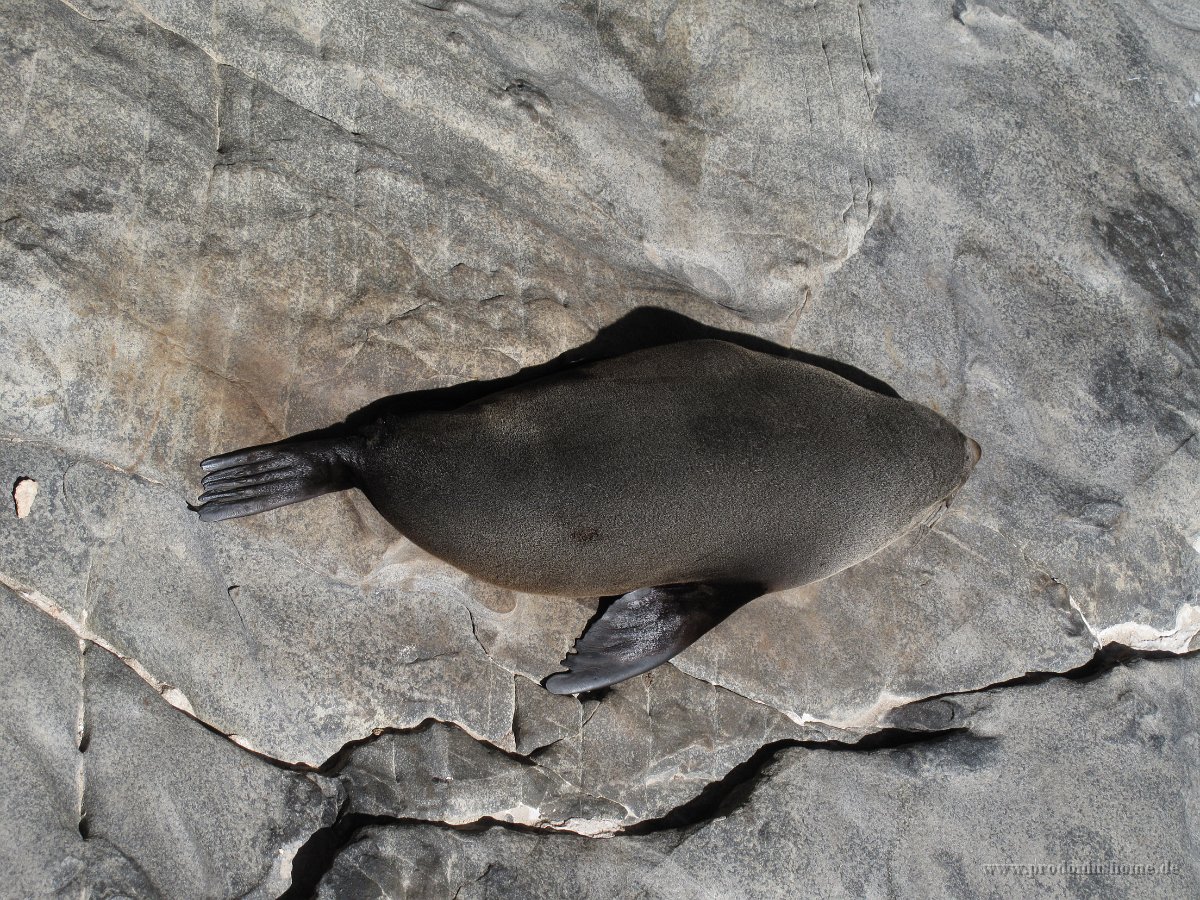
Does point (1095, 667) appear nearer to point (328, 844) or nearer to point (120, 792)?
point (328, 844)

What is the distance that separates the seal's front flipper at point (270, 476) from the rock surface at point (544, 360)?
0.12 meters

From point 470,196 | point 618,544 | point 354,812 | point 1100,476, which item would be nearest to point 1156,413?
point 1100,476

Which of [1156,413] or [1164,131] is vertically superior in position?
[1164,131]

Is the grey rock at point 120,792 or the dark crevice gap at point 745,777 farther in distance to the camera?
the dark crevice gap at point 745,777

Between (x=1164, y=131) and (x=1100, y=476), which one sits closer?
(x=1100, y=476)

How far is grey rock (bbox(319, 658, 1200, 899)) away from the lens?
3.37 metres

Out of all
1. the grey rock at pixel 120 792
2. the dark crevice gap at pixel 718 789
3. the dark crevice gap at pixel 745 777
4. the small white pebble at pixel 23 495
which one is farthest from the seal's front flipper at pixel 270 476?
the dark crevice gap at pixel 745 777

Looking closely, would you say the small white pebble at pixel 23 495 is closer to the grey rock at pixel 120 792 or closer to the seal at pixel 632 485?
the grey rock at pixel 120 792

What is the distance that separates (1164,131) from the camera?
4.70 m

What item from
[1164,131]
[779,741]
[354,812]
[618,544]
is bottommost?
[354,812]

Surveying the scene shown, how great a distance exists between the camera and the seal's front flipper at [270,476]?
3.32 meters

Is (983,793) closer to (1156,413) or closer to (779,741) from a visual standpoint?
(779,741)

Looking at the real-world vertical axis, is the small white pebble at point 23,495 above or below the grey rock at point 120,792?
above

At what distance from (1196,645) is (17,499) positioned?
15.5ft
